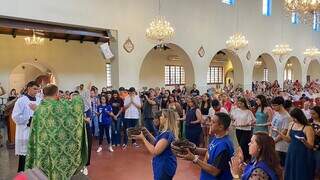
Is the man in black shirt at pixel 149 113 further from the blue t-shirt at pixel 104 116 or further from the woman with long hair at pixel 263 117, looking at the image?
the woman with long hair at pixel 263 117

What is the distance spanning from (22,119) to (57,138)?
1.14 metres

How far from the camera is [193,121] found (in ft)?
28.0

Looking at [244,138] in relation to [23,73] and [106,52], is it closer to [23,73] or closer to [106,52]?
[106,52]

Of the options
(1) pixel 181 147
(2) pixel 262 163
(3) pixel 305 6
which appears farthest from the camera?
(3) pixel 305 6

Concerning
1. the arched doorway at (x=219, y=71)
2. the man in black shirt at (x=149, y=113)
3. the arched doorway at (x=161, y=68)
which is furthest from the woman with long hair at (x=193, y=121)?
the arched doorway at (x=219, y=71)

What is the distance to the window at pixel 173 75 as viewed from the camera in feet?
67.8

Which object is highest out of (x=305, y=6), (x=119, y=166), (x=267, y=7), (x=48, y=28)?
(x=267, y=7)

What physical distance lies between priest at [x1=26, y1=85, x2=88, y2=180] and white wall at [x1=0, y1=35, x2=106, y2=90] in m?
10.0

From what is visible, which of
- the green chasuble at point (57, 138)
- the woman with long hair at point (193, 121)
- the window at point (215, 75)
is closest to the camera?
the green chasuble at point (57, 138)

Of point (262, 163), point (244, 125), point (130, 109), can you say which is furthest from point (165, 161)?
point (130, 109)

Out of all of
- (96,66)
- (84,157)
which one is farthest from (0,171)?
(96,66)

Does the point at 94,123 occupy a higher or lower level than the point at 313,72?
lower

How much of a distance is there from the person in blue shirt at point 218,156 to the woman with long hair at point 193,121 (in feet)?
16.8

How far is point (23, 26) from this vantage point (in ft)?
32.7
